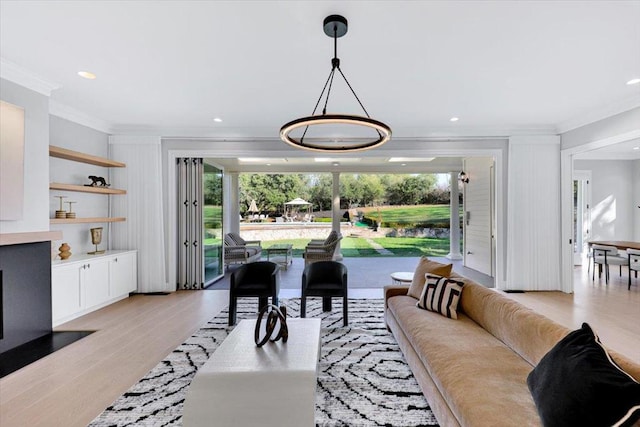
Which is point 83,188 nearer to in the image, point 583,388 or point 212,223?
point 212,223

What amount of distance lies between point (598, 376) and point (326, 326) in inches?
112

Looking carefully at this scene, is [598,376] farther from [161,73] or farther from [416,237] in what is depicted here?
[416,237]

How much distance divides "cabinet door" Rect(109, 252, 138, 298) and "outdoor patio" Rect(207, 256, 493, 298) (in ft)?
4.29

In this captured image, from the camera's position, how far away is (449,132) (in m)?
5.38

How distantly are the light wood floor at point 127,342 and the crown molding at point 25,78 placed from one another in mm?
2866

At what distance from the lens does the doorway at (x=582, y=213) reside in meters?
7.88

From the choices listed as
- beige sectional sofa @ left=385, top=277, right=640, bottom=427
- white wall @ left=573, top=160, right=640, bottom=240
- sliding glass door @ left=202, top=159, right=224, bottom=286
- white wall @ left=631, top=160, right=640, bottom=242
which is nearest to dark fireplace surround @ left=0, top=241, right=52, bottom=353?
sliding glass door @ left=202, top=159, right=224, bottom=286

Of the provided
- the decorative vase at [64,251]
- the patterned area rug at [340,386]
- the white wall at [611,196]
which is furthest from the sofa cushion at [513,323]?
the white wall at [611,196]

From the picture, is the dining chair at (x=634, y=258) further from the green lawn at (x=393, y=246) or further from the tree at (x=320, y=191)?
the tree at (x=320, y=191)

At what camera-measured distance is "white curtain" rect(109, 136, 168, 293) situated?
529 centimetres

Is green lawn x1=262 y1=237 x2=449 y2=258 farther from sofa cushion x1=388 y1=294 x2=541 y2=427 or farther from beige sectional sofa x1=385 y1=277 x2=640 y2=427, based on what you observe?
sofa cushion x1=388 y1=294 x2=541 y2=427

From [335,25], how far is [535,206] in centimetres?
489

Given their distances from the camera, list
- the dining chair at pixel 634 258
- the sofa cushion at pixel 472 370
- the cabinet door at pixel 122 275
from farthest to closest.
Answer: the dining chair at pixel 634 258
the cabinet door at pixel 122 275
the sofa cushion at pixel 472 370

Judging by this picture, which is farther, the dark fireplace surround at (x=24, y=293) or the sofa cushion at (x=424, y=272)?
the sofa cushion at (x=424, y=272)
